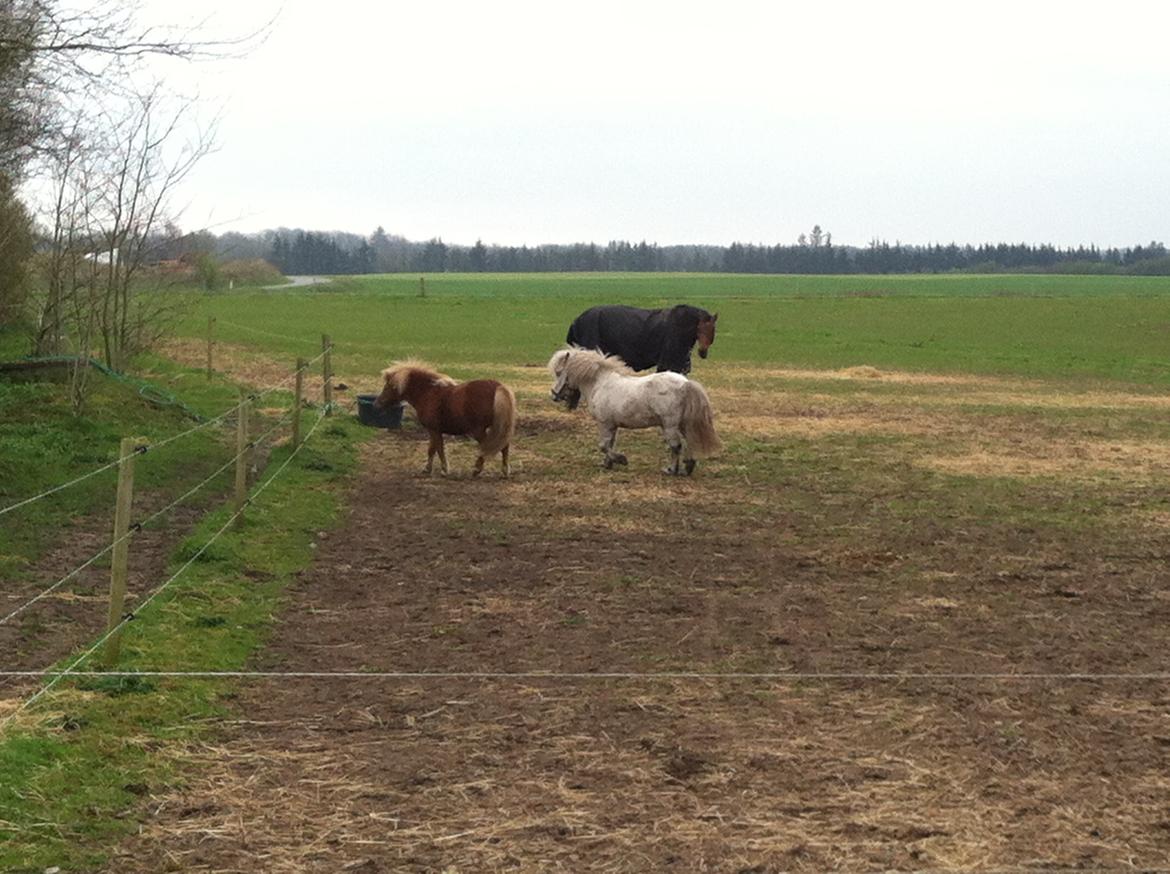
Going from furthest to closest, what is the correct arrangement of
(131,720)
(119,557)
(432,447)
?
(432,447), (119,557), (131,720)

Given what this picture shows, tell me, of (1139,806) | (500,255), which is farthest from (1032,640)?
(500,255)

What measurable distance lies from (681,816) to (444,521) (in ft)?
22.1

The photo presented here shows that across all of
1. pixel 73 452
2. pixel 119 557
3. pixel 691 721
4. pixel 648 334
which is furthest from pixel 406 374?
pixel 691 721

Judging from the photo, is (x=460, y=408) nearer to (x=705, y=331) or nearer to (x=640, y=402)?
(x=640, y=402)

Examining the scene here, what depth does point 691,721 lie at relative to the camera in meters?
6.07

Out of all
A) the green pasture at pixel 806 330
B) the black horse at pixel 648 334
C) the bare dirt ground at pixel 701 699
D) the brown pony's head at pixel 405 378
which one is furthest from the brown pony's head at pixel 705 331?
the green pasture at pixel 806 330

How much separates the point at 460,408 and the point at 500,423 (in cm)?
Result: 43

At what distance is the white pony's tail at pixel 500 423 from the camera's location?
13.3m

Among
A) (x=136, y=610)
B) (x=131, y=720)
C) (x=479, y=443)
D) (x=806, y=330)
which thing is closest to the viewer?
(x=131, y=720)

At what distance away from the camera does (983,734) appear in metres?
5.90

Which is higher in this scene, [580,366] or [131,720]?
[580,366]

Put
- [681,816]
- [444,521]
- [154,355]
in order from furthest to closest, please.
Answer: [154,355] < [444,521] < [681,816]

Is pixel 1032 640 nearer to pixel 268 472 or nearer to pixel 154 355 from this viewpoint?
pixel 268 472

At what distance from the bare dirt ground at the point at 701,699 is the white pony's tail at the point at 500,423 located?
885mm
